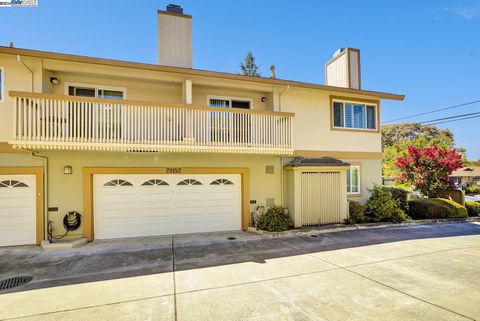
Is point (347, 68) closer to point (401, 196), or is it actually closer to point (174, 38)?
point (401, 196)

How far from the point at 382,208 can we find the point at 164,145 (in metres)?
8.88

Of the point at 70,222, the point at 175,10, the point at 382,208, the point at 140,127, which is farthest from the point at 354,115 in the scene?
the point at 70,222

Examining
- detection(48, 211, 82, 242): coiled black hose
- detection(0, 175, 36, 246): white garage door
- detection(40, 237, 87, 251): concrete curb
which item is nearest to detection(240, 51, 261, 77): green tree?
detection(48, 211, 82, 242): coiled black hose

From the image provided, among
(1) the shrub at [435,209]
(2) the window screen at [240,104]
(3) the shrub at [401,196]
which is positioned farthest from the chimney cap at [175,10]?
(1) the shrub at [435,209]

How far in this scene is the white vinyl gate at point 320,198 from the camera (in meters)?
9.42

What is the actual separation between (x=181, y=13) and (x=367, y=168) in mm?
10265

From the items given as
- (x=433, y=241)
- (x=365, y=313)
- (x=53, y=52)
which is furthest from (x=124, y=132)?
(x=433, y=241)

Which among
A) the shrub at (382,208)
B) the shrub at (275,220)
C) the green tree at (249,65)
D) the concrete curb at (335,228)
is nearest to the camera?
the concrete curb at (335,228)

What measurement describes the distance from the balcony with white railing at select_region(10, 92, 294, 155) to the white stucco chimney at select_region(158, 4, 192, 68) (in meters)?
2.76

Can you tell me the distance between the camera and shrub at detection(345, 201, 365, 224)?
9909 millimetres

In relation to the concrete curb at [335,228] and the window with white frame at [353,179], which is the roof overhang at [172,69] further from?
the concrete curb at [335,228]

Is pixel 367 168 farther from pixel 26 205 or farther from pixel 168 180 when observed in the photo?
pixel 26 205

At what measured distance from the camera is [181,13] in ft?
32.6

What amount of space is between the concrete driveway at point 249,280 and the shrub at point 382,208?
2.41 meters
